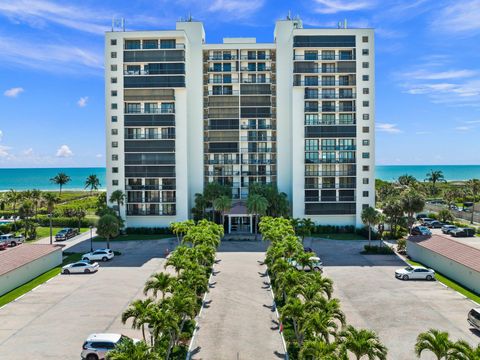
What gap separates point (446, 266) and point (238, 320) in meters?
24.7

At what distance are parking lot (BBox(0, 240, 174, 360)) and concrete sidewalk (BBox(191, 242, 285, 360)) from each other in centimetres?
546

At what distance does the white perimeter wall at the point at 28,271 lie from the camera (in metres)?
37.2

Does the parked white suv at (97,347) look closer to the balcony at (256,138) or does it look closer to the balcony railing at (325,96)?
the balcony at (256,138)

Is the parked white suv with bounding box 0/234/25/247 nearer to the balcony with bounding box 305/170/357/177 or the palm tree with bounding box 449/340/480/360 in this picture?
the balcony with bounding box 305/170/357/177

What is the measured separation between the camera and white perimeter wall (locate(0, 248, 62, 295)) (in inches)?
1464

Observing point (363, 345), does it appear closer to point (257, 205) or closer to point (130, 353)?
point (130, 353)

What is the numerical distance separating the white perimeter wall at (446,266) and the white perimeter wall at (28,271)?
43.0 m

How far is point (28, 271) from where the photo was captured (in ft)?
136

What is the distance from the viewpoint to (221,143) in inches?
2901

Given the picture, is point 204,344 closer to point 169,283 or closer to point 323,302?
point 169,283

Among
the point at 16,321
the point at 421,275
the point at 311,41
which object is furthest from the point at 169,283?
the point at 311,41

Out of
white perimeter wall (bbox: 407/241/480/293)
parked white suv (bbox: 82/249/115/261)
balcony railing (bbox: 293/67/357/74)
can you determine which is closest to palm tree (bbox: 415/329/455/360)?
white perimeter wall (bbox: 407/241/480/293)

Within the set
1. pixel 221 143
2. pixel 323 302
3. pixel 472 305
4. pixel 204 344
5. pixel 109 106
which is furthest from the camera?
pixel 221 143

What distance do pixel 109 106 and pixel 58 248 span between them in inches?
1173
